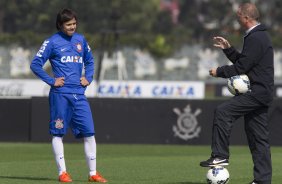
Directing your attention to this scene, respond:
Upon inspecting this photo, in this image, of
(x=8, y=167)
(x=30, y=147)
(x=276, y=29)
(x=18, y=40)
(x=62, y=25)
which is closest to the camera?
(x=62, y=25)

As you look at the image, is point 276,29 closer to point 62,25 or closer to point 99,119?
point 99,119

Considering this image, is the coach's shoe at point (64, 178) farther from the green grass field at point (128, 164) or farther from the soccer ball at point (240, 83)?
the soccer ball at point (240, 83)

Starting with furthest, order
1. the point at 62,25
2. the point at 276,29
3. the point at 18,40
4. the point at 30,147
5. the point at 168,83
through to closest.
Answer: the point at 276,29 < the point at 18,40 < the point at 168,83 < the point at 30,147 < the point at 62,25

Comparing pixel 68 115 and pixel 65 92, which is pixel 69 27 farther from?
pixel 68 115

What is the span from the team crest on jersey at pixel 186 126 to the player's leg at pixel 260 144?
Result: 11.1 m

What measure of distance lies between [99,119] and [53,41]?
10.2 metres

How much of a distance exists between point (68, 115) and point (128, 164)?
11.4ft

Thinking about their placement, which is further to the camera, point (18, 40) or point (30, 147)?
point (18, 40)

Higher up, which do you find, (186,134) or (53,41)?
(53,41)

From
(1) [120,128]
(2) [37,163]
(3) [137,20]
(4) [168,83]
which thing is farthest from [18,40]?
(2) [37,163]

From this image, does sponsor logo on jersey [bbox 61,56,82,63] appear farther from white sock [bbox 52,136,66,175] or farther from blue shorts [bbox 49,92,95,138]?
white sock [bbox 52,136,66,175]

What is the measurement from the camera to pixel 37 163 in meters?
16.0

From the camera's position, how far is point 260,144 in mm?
11422

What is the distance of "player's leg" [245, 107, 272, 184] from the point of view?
1141cm
